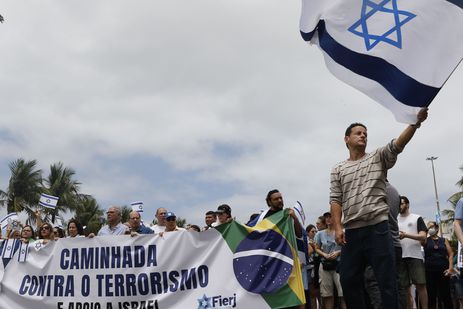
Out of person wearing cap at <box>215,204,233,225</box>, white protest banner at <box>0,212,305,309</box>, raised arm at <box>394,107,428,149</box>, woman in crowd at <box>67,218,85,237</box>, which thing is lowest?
white protest banner at <box>0,212,305,309</box>

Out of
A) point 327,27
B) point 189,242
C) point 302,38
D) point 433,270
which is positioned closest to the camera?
point 327,27

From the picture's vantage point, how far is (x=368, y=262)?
486 cm

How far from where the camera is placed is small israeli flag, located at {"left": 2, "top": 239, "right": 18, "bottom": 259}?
860 centimetres

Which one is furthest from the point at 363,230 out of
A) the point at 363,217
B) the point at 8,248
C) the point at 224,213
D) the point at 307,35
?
the point at 8,248

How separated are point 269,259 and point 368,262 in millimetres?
2446

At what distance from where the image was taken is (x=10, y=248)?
8.64 m

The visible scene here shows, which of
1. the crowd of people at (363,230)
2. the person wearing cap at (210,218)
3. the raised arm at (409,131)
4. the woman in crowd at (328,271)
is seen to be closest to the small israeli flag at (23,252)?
the crowd of people at (363,230)

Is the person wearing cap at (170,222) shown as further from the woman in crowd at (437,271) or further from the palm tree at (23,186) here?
the palm tree at (23,186)

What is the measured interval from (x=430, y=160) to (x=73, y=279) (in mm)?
61234

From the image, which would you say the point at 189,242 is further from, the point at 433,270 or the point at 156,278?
the point at 433,270


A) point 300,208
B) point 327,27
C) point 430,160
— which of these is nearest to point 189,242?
point 300,208

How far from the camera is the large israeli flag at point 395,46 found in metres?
4.09

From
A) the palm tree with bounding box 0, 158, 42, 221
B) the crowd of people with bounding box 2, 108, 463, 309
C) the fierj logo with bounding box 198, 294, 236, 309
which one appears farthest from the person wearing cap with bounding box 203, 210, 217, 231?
the palm tree with bounding box 0, 158, 42, 221

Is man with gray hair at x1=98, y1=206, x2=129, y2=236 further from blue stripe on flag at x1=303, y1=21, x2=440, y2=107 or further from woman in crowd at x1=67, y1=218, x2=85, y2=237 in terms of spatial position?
blue stripe on flag at x1=303, y1=21, x2=440, y2=107
